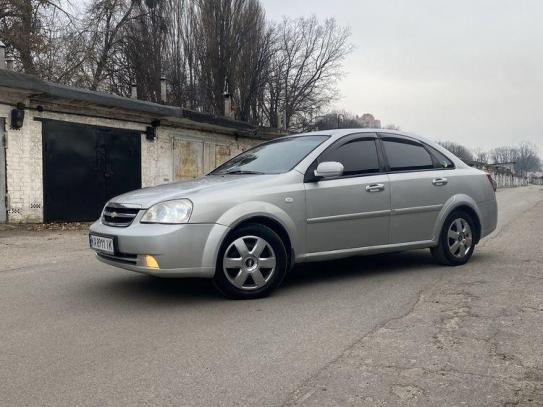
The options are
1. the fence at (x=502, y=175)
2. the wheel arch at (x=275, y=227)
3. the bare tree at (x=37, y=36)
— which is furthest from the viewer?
the fence at (x=502, y=175)

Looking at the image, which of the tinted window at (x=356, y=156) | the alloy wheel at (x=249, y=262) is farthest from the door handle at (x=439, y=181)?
the alloy wheel at (x=249, y=262)

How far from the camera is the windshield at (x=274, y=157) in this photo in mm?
5676

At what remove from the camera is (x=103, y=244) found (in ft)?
16.5

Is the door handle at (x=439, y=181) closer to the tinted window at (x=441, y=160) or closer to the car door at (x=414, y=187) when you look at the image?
the car door at (x=414, y=187)

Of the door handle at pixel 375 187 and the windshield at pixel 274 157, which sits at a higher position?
the windshield at pixel 274 157

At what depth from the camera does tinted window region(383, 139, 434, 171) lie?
20.6 feet

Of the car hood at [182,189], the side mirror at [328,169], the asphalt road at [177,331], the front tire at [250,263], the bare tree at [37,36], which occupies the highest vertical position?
the bare tree at [37,36]

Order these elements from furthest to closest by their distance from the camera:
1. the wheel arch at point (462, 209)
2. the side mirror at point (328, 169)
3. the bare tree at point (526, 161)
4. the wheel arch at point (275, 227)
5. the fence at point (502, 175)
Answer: the bare tree at point (526, 161)
the fence at point (502, 175)
the wheel arch at point (462, 209)
the side mirror at point (328, 169)
the wheel arch at point (275, 227)

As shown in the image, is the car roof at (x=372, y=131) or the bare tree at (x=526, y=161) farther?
the bare tree at (x=526, y=161)

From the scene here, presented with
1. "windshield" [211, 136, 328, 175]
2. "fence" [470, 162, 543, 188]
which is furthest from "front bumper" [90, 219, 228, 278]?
"fence" [470, 162, 543, 188]

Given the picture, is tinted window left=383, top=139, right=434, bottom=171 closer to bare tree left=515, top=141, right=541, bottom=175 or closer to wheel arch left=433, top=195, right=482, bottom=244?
wheel arch left=433, top=195, right=482, bottom=244

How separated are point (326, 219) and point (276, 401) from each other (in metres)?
2.78

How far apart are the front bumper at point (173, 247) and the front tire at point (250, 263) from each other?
156mm

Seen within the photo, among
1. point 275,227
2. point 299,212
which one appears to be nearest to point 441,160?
point 299,212
